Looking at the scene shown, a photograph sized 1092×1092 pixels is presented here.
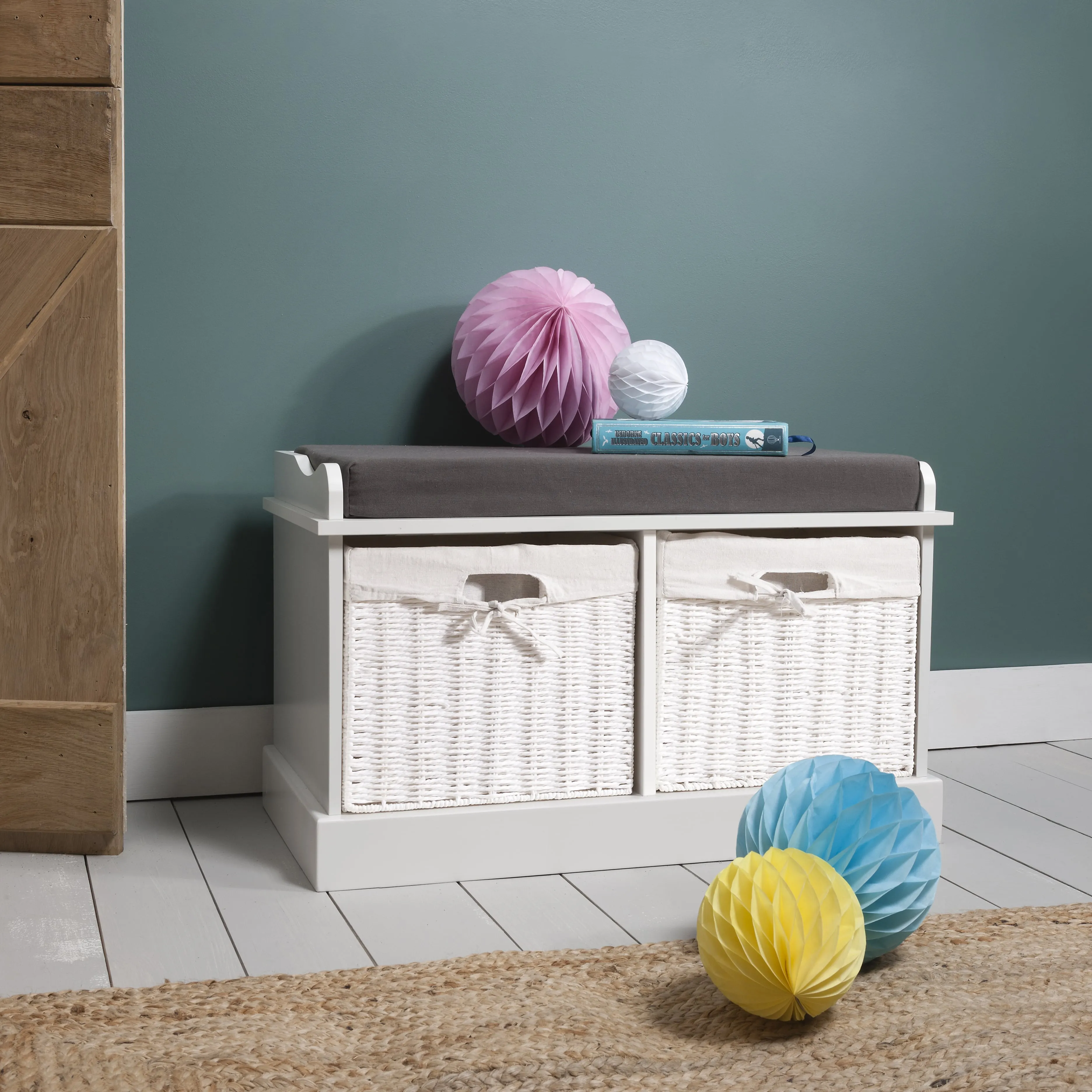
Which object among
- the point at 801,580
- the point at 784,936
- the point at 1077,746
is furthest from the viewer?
the point at 1077,746

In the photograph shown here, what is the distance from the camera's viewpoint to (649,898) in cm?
151

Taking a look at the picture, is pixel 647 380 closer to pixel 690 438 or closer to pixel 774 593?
pixel 690 438

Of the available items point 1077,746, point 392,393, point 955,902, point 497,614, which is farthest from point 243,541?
point 1077,746

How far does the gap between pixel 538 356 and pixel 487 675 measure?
498mm

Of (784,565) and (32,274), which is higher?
(32,274)

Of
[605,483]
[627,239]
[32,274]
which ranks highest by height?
[627,239]

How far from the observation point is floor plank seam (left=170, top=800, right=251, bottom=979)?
1299mm

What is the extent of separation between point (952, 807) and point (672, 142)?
1.18 meters

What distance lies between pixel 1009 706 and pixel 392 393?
1.30 meters

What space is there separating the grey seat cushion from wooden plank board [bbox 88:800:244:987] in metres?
0.51

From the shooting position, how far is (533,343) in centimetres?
178

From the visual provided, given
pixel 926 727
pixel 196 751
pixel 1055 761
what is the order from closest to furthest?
1. pixel 926 727
2. pixel 196 751
3. pixel 1055 761

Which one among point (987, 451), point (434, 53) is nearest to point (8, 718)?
point (434, 53)

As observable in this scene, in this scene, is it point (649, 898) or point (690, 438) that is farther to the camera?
point (690, 438)
